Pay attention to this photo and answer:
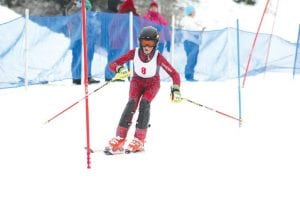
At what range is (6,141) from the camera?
6.30 metres

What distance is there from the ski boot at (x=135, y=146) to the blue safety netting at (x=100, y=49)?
4.89 m

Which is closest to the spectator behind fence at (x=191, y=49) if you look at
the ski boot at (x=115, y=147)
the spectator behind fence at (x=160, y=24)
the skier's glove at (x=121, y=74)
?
the spectator behind fence at (x=160, y=24)

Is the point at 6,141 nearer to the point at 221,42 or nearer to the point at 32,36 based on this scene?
the point at 32,36

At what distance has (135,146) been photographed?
19.7ft

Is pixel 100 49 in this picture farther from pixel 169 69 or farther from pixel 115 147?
pixel 115 147

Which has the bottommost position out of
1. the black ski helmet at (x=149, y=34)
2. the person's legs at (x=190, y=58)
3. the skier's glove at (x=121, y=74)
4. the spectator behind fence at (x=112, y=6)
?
the person's legs at (x=190, y=58)

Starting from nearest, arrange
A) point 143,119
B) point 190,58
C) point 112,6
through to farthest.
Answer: point 143,119 → point 112,6 → point 190,58

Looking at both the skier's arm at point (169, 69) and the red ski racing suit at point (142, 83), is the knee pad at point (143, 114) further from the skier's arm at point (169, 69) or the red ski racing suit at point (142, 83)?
the skier's arm at point (169, 69)

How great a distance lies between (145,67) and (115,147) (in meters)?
1.06

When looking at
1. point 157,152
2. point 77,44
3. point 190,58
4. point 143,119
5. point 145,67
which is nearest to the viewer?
point 157,152

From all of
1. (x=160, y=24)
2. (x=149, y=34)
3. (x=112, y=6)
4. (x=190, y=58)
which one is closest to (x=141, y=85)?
(x=149, y=34)

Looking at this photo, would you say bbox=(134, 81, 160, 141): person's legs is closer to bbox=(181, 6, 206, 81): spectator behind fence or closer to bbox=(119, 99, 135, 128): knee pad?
bbox=(119, 99, 135, 128): knee pad

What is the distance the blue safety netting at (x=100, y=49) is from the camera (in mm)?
10391

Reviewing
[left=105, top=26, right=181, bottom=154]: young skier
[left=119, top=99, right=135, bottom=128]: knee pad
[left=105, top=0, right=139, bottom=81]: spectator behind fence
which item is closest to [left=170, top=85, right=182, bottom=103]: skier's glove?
[left=105, top=26, right=181, bottom=154]: young skier
